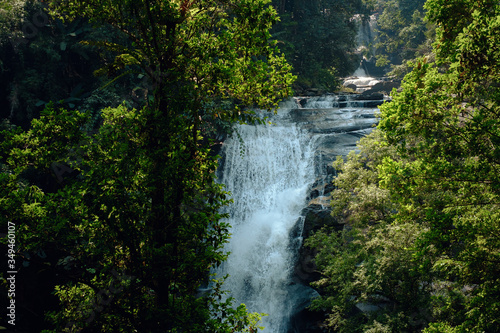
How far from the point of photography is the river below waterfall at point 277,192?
642 inches

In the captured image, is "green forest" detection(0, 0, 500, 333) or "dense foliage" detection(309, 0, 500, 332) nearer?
"green forest" detection(0, 0, 500, 333)

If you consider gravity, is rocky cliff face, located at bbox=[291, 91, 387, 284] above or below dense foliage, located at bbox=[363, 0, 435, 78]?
below

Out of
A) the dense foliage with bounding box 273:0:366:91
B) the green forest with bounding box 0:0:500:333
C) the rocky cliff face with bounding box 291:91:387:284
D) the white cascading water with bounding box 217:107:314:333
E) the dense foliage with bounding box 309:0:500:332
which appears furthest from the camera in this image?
the dense foliage with bounding box 273:0:366:91

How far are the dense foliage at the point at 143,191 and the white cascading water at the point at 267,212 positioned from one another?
9.80 metres

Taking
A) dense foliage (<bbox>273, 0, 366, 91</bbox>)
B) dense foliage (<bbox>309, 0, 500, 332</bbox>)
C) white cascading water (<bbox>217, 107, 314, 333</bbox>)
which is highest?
dense foliage (<bbox>273, 0, 366, 91</bbox>)

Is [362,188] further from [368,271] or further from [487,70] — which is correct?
[487,70]

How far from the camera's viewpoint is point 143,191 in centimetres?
584

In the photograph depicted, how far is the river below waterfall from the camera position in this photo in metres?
16.3

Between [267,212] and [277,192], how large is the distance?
1.44 metres

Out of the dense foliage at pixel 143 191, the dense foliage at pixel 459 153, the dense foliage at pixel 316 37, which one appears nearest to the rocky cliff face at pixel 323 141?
the dense foliage at pixel 459 153

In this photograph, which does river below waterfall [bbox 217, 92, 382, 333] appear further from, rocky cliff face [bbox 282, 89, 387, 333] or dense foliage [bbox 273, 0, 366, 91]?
dense foliage [bbox 273, 0, 366, 91]

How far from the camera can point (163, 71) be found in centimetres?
630

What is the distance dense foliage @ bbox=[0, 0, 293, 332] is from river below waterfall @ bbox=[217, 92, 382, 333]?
807cm

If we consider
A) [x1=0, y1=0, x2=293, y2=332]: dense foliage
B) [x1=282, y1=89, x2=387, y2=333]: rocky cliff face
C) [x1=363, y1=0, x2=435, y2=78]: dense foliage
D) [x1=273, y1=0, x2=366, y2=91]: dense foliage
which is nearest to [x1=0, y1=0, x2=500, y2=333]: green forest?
[x1=0, y1=0, x2=293, y2=332]: dense foliage
